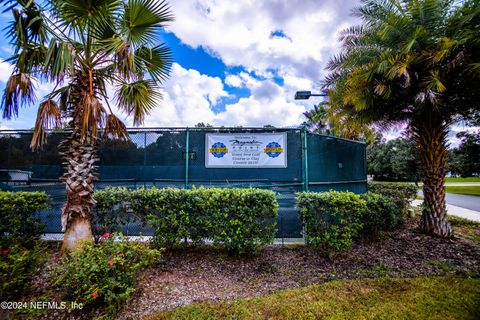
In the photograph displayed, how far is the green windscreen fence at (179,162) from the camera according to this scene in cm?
503

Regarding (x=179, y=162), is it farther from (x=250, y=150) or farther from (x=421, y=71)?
(x=421, y=71)

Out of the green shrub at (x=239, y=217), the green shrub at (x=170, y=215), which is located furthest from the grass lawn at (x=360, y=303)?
the green shrub at (x=170, y=215)

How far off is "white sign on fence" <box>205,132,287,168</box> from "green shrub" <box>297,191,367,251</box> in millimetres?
1455

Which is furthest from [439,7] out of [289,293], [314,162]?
[289,293]

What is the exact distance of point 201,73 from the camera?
→ 393 inches

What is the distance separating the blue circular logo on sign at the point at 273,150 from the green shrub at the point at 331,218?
4.88ft

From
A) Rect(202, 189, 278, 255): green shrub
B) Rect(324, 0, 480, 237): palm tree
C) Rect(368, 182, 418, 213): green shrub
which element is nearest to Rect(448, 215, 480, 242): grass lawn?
Rect(324, 0, 480, 237): palm tree

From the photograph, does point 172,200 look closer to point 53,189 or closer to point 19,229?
point 19,229

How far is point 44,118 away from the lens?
3.62 metres

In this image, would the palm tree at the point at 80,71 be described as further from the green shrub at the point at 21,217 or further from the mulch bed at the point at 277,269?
the mulch bed at the point at 277,269

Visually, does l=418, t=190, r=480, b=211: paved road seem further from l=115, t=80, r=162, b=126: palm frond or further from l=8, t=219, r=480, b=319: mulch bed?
l=115, t=80, r=162, b=126: palm frond

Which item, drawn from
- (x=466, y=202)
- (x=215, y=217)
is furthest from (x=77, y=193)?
(x=466, y=202)

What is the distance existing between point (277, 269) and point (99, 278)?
260 cm

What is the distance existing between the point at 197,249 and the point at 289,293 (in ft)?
6.44
